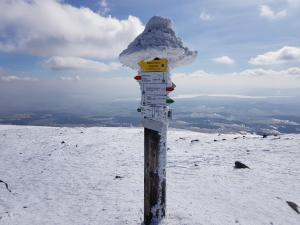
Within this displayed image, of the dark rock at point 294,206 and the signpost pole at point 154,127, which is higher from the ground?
the signpost pole at point 154,127

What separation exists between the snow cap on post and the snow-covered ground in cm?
318

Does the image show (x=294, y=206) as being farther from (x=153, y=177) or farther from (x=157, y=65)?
(x=157, y=65)

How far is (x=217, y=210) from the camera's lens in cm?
657

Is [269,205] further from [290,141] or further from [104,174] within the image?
[290,141]

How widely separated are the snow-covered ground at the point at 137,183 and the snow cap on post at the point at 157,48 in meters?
3.18

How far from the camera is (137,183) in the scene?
29.8 ft

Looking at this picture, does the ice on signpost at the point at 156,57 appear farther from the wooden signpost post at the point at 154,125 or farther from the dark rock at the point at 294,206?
the dark rock at the point at 294,206

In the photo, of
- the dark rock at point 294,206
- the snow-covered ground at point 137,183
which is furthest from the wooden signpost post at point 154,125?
the dark rock at point 294,206

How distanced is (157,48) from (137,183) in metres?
5.44

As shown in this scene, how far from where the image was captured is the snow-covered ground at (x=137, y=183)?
6.55 m

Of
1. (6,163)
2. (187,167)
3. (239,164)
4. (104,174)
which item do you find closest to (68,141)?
(6,163)

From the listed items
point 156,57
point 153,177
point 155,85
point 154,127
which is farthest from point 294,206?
point 156,57

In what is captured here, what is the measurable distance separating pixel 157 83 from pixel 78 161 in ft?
27.8

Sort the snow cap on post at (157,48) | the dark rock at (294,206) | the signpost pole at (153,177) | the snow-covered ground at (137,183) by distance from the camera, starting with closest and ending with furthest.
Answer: the snow cap on post at (157,48)
the signpost pole at (153,177)
the snow-covered ground at (137,183)
the dark rock at (294,206)
